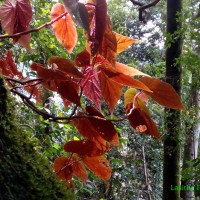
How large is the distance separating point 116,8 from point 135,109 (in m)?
4.84

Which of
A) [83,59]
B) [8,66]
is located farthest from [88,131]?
[8,66]

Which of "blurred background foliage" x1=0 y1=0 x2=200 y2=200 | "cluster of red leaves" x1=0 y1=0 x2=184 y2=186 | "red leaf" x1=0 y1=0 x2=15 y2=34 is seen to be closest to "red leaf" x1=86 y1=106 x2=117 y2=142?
"cluster of red leaves" x1=0 y1=0 x2=184 y2=186

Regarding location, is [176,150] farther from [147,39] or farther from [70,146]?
[147,39]

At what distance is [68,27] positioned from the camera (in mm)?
444

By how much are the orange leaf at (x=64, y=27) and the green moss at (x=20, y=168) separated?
15cm

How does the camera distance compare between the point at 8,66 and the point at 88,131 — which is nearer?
the point at 88,131

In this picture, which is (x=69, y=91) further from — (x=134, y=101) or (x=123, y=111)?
(x=123, y=111)

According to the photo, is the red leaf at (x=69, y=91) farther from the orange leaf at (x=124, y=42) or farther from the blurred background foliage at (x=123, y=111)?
the blurred background foliage at (x=123, y=111)

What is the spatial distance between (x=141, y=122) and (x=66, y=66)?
0.44 feet

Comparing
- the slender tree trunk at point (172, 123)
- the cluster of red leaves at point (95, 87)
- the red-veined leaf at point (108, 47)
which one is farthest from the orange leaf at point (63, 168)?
the slender tree trunk at point (172, 123)

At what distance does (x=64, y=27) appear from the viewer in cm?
44

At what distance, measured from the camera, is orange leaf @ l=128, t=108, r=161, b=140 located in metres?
0.39

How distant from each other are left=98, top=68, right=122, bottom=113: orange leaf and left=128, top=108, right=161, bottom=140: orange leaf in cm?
3

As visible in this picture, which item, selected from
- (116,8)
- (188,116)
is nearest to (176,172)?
(188,116)
